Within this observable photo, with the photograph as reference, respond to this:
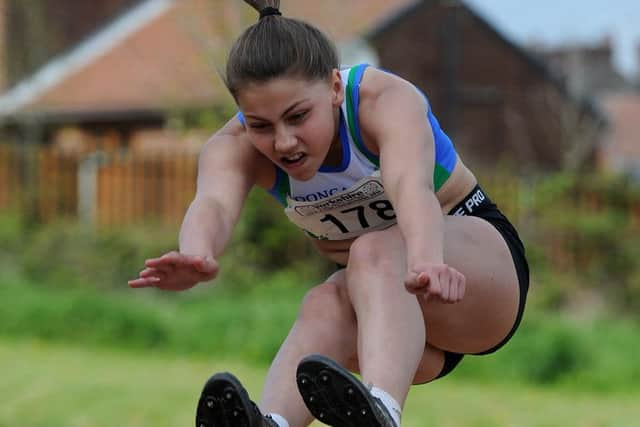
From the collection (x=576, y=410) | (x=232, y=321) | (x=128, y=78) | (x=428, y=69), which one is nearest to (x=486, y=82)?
(x=428, y=69)

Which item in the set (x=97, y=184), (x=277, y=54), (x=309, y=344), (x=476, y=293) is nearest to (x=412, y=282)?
(x=476, y=293)

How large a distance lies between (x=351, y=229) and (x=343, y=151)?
0.32m

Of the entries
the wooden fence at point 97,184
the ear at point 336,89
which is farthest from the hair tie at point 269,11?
the wooden fence at point 97,184

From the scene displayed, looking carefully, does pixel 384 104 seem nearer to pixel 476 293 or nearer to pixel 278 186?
pixel 278 186

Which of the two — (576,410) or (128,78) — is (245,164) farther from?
(128,78)

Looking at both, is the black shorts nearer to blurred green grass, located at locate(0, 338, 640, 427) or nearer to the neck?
the neck

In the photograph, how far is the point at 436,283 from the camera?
3.02 meters

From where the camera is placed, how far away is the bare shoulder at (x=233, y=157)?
362 centimetres

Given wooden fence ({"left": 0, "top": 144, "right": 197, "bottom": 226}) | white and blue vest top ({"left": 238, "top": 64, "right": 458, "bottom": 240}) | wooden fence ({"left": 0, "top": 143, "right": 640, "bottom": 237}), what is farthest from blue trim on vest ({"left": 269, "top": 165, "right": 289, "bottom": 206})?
wooden fence ({"left": 0, "top": 144, "right": 197, "bottom": 226})

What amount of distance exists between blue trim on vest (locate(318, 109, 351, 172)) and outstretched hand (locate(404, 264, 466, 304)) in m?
0.63

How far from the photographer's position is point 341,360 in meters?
3.66

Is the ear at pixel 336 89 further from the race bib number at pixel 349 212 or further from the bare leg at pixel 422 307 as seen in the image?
the bare leg at pixel 422 307

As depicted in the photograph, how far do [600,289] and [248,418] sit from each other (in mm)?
12016

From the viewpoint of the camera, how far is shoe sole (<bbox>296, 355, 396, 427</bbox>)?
3137 millimetres
